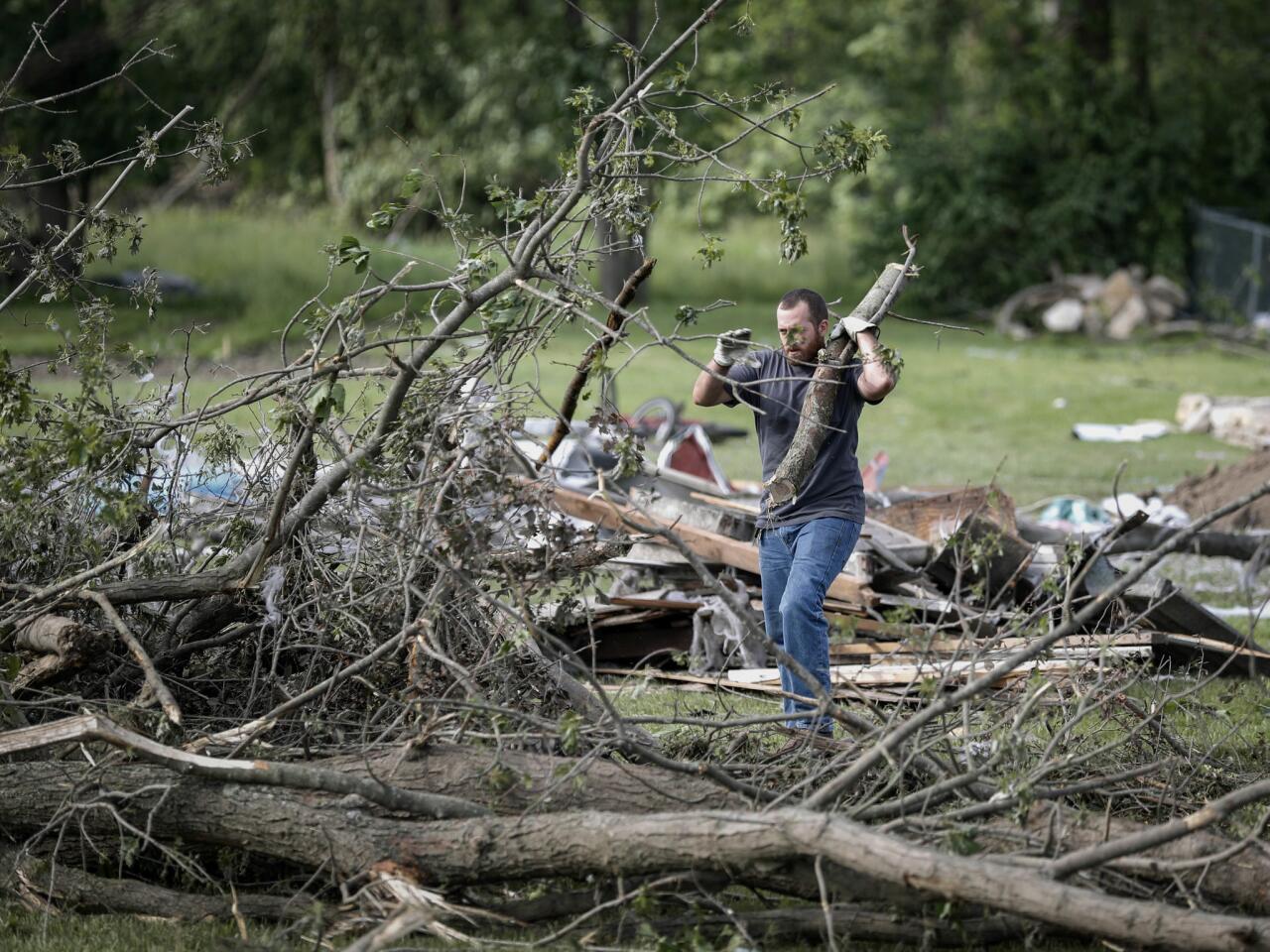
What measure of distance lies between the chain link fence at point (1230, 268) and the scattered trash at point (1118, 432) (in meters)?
7.88

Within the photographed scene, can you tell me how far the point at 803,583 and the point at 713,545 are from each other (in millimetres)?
1977

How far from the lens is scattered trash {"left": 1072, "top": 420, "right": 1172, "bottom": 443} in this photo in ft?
44.7

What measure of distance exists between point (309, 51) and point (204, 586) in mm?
28176

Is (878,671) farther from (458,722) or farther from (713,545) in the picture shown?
(458,722)

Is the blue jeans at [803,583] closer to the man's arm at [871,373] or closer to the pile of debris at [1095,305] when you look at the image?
the man's arm at [871,373]

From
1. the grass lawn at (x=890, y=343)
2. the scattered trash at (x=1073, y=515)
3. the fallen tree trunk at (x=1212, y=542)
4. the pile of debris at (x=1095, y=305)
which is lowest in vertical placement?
the pile of debris at (x=1095, y=305)

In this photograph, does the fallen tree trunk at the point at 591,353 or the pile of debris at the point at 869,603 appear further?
the pile of debris at the point at 869,603

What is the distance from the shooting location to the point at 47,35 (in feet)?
63.8

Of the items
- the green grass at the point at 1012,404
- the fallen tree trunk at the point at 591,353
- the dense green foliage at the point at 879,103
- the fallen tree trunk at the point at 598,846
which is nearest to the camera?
the fallen tree trunk at the point at 598,846

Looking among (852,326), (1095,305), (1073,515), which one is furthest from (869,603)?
(1095,305)

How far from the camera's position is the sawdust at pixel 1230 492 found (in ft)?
31.0

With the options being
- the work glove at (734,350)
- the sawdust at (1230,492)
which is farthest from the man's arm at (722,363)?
the sawdust at (1230,492)

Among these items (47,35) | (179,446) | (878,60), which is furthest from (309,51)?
(179,446)

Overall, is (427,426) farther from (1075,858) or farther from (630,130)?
(1075,858)
